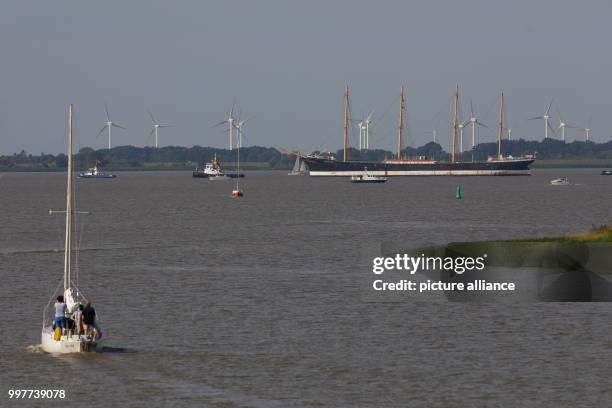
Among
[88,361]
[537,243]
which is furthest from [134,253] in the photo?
[88,361]

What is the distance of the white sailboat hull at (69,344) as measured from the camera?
5066 cm

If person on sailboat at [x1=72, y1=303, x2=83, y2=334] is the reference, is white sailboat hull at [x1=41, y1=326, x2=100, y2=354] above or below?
below

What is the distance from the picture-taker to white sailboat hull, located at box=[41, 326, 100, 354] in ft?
166

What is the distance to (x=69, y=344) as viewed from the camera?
166 ft

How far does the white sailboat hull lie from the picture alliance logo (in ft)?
105

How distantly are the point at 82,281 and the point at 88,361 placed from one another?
29.9 metres

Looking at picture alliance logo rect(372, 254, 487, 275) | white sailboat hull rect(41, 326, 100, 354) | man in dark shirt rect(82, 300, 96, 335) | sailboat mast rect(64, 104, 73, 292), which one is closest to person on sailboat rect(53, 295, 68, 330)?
white sailboat hull rect(41, 326, 100, 354)

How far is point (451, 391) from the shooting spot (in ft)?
148

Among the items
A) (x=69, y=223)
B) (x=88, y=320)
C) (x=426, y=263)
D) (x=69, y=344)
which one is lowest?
(x=69, y=344)

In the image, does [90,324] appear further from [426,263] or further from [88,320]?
[426,263]

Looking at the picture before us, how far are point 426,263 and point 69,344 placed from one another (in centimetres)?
4035

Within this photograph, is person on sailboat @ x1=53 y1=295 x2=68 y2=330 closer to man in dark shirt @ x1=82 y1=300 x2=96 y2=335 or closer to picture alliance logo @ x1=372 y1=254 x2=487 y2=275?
man in dark shirt @ x1=82 y1=300 x2=96 y2=335

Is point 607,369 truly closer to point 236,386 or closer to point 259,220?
point 236,386

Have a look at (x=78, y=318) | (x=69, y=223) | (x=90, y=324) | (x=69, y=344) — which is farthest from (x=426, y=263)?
(x=69, y=344)
